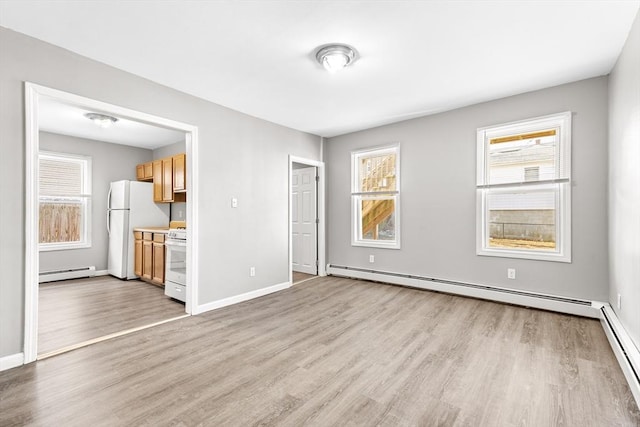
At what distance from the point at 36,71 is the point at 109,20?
2.67ft

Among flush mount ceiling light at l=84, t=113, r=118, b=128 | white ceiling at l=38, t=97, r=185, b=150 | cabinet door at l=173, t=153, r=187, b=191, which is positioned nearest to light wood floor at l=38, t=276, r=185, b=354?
cabinet door at l=173, t=153, r=187, b=191

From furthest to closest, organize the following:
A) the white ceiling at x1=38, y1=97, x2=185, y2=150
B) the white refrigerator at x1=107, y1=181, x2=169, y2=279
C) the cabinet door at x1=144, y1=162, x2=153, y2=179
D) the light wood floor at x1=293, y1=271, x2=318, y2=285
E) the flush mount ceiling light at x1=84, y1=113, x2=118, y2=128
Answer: the cabinet door at x1=144, y1=162, x2=153, y2=179
the white refrigerator at x1=107, y1=181, x2=169, y2=279
the light wood floor at x1=293, y1=271, x2=318, y2=285
the flush mount ceiling light at x1=84, y1=113, x2=118, y2=128
the white ceiling at x1=38, y1=97, x2=185, y2=150

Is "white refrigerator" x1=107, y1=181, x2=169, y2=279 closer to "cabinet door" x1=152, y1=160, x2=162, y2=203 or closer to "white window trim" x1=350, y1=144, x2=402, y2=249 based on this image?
"cabinet door" x1=152, y1=160, x2=162, y2=203

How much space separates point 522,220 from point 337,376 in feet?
10.1

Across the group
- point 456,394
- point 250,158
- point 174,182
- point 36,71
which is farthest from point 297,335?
point 174,182

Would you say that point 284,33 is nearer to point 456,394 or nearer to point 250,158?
point 250,158

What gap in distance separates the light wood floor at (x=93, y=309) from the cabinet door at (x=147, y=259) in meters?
0.17

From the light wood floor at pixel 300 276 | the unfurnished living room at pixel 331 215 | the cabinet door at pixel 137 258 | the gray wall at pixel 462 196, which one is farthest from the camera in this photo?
the cabinet door at pixel 137 258

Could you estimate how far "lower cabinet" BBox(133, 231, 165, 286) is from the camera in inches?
193

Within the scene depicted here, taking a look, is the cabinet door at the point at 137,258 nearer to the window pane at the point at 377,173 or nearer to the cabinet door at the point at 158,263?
the cabinet door at the point at 158,263

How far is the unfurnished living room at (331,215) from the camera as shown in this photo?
2.06 m

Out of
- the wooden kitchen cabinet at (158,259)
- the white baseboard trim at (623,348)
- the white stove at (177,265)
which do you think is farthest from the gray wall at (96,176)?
the white baseboard trim at (623,348)

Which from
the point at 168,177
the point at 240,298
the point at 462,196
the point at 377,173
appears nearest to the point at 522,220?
the point at 462,196

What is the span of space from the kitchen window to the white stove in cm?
269
